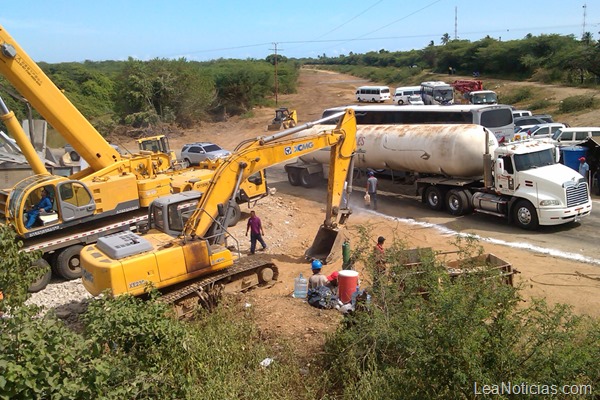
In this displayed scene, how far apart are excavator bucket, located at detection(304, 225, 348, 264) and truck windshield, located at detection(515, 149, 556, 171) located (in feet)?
20.1

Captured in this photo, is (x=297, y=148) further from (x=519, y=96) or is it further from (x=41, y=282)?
(x=519, y=96)

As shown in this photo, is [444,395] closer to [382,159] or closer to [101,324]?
[101,324]

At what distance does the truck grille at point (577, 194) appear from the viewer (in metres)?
15.2

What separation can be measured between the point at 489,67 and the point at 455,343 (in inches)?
2411

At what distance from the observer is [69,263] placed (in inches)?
535

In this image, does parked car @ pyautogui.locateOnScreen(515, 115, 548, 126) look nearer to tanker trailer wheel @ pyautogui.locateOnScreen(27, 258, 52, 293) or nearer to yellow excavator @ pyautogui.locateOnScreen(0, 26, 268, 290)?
→ yellow excavator @ pyautogui.locateOnScreen(0, 26, 268, 290)

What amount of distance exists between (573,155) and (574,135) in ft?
10.6

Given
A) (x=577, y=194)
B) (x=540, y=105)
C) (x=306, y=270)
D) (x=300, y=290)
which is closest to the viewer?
(x=300, y=290)

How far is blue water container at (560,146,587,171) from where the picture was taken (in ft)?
64.6

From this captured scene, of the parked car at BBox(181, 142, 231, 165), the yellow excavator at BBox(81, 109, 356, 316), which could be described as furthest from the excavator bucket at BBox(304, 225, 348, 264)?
the parked car at BBox(181, 142, 231, 165)

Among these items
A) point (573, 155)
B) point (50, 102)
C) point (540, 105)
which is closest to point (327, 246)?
point (50, 102)

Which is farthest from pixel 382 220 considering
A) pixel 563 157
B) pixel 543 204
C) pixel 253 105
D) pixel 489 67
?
pixel 489 67

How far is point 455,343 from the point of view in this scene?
5859 millimetres

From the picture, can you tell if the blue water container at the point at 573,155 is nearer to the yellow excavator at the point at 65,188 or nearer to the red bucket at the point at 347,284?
the red bucket at the point at 347,284
